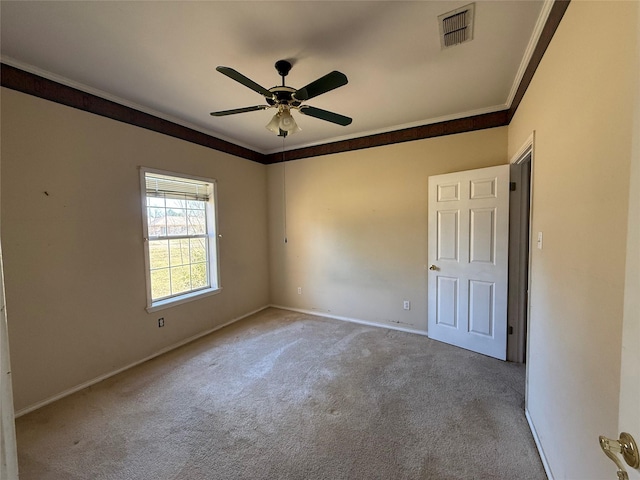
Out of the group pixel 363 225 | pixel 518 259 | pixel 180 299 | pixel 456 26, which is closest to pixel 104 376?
pixel 180 299

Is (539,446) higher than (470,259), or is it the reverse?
(470,259)

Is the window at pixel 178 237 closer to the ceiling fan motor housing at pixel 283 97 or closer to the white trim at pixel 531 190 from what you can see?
the ceiling fan motor housing at pixel 283 97

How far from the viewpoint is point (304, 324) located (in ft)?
12.6

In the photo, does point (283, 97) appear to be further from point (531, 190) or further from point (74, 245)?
point (74, 245)

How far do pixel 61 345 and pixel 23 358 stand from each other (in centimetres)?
23

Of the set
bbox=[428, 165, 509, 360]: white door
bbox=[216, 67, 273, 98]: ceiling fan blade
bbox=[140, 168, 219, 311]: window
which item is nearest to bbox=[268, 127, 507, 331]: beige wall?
bbox=[428, 165, 509, 360]: white door

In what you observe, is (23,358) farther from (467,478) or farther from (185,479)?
(467,478)

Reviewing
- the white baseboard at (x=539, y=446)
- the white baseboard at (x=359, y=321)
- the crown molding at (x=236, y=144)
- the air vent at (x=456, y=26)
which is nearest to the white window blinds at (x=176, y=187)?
the crown molding at (x=236, y=144)

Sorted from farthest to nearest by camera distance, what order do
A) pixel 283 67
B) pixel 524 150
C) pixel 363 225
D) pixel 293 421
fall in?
pixel 363 225 < pixel 524 150 < pixel 283 67 < pixel 293 421

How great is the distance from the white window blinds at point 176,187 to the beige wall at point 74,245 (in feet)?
0.46

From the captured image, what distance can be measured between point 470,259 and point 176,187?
347 centimetres

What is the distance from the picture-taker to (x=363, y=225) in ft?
12.5

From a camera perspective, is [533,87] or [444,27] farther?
[533,87]

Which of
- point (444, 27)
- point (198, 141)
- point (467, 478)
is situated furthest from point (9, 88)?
point (467, 478)
